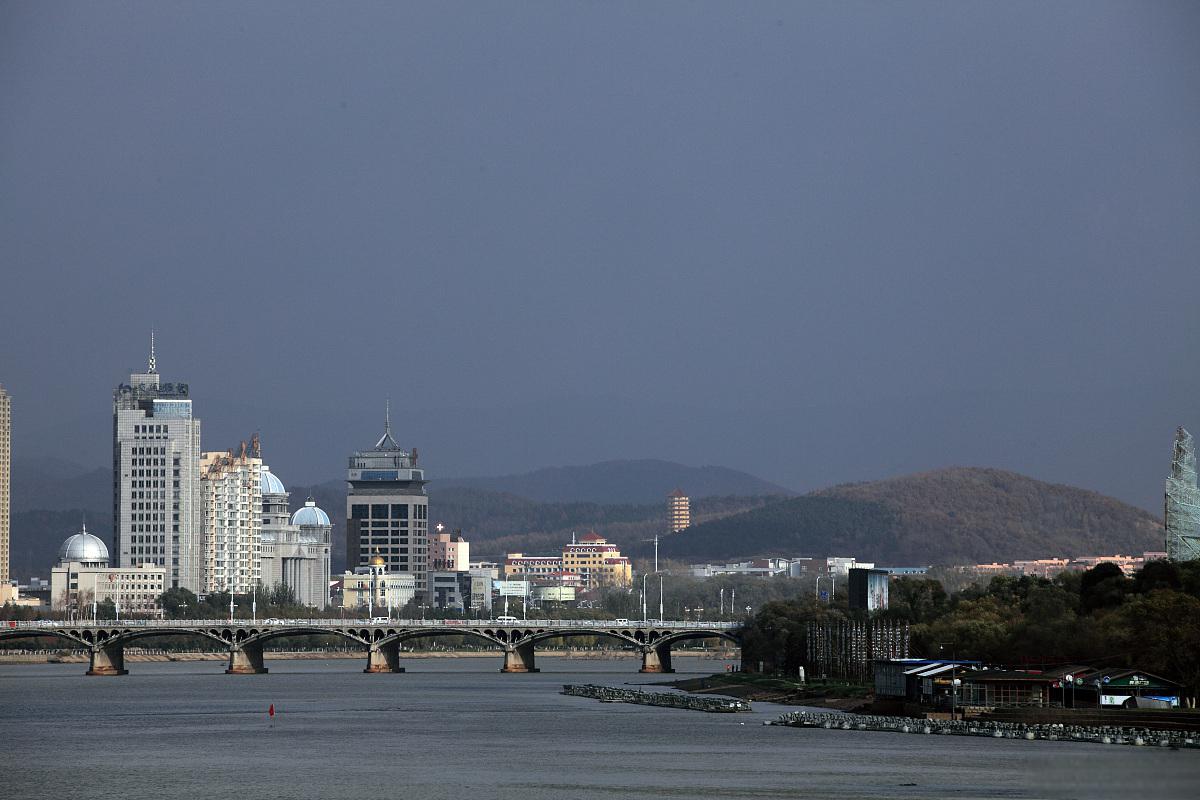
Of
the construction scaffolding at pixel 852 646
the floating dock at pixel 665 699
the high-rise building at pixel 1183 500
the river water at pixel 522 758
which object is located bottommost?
the river water at pixel 522 758

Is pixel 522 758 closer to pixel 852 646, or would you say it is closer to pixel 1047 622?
pixel 1047 622

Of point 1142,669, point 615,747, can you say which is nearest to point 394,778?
point 615,747

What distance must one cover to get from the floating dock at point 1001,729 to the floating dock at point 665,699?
9.92 meters

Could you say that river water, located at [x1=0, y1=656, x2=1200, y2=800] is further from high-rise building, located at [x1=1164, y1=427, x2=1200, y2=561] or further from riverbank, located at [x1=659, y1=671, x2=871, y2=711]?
high-rise building, located at [x1=1164, y1=427, x2=1200, y2=561]

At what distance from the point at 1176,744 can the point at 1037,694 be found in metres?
21.0

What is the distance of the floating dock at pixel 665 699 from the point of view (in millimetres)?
145875

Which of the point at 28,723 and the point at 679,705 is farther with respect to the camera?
the point at 679,705

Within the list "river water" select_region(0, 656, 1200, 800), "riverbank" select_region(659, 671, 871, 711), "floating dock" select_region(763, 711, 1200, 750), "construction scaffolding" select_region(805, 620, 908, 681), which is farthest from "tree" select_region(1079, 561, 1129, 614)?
"river water" select_region(0, 656, 1200, 800)

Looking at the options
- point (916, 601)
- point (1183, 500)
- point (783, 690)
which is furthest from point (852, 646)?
point (1183, 500)

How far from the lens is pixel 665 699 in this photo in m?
160

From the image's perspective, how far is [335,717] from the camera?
144m

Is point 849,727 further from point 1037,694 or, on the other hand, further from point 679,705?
point 679,705

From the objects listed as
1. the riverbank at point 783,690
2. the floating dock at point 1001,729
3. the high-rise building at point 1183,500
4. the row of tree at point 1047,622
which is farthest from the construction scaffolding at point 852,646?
the high-rise building at point 1183,500

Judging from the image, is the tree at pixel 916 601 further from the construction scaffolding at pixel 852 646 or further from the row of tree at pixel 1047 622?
the construction scaffolding at pixel 852 646
